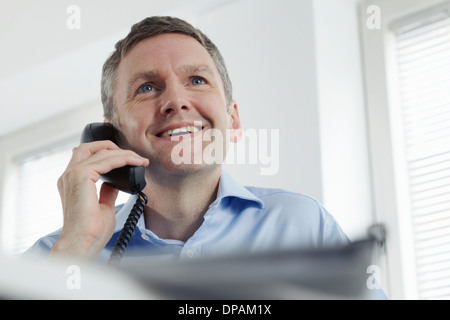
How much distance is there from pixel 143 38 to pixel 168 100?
16 centimetres

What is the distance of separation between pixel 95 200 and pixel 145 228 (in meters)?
0.19

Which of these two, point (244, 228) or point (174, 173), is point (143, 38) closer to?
point (174, 173)

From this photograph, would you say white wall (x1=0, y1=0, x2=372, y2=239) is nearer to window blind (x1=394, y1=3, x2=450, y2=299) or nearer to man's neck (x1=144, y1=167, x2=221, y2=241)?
window blind (x1=394, y1=3, x2=450, y2=299)

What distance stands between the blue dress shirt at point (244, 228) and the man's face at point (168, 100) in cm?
10

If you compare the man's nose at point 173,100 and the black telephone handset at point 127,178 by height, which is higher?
the man's nose at point 173,100

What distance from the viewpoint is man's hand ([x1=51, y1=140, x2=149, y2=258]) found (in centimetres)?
91

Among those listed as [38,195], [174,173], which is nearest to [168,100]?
[174,173]

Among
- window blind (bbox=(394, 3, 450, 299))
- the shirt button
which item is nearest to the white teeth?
the shirt button

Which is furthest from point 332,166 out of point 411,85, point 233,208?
point 233,208

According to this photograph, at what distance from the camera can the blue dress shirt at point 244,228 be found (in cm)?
105

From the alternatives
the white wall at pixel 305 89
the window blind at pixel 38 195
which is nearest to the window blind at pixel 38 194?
the window blind at pixel 38 195

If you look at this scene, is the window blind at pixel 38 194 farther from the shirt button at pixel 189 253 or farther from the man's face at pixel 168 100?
the shirt button at pixel 189 253

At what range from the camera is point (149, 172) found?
3.83 ft

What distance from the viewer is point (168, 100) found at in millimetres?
1170
